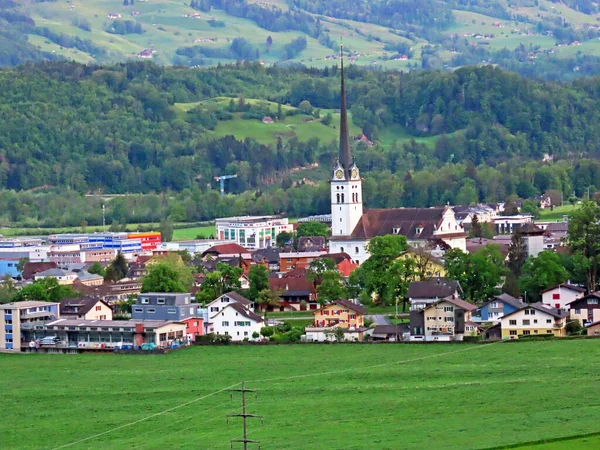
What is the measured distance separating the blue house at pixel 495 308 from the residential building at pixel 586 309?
1400 mm

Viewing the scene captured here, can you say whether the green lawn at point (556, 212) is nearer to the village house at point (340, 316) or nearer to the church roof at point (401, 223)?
the church roof at point (401, 223)

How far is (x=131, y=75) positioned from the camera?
158250 millimetres

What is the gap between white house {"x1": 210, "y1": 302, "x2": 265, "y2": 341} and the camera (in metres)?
51.3

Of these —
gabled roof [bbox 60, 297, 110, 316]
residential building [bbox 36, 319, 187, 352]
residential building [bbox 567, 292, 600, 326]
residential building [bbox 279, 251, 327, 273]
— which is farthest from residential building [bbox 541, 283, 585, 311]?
residential building [bbox 279, 251, 327, 273]

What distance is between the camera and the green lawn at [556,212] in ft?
296

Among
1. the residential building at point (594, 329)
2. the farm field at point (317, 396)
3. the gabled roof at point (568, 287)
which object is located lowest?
the farm field at point (317, 396)

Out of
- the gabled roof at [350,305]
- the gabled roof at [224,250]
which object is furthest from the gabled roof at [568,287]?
the gabled roof at [224,250]

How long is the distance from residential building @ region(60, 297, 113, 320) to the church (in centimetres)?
1506

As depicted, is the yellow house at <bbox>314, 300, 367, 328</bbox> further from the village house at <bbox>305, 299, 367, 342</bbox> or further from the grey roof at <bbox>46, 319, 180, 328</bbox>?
the grey roof at <bbox>46, 319, 180, 328</bbox>

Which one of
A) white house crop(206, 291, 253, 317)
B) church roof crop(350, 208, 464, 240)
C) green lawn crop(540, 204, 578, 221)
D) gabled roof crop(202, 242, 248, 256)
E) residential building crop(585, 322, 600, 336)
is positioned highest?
green lawn crop(540, 204, 578, 221)

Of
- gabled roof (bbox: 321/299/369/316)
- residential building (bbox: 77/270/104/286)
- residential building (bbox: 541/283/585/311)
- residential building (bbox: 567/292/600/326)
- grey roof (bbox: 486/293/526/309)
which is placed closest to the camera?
residential building (bbox: 567/292/600/326)

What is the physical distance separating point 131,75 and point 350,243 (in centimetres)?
9124

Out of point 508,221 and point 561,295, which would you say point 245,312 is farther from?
point 508,221

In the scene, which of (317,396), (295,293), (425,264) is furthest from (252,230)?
(317,396)
